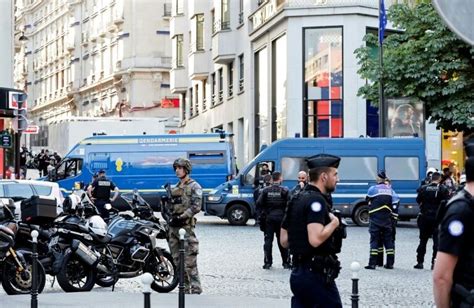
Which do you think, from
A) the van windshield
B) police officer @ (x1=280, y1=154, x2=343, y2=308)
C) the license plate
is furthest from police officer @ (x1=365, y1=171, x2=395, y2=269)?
the van windshield

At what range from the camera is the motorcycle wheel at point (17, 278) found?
14.5m

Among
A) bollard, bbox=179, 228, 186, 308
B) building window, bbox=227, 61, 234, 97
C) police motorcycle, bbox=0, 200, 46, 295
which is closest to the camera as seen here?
bollard, bbox=179, 228, 186, 308

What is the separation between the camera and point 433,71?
110 ft

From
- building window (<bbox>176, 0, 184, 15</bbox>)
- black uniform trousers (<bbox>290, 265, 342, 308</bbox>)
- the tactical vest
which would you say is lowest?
black uniform trousers (<bbox>290, 265, 342, 308</bbox>)

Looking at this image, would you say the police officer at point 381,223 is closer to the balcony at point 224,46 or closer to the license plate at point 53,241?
the license plate at point 53,241

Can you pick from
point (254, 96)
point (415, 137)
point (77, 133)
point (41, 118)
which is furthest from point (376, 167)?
point (41, 118)

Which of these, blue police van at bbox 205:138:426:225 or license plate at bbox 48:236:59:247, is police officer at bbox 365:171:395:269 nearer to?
license plate at bbox 48:236:59:247

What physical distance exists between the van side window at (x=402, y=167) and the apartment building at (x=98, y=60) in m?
35.1

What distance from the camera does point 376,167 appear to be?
1273 inches

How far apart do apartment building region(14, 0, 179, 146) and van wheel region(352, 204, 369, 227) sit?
114 feet

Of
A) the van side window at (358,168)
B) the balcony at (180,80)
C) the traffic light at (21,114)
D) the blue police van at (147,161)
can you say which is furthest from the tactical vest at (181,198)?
the balcony at (180,80)

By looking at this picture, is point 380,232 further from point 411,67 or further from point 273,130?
point 273,130

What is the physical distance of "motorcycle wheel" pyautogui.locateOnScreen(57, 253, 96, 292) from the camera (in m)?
15.0

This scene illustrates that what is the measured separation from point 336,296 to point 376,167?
2441cm
